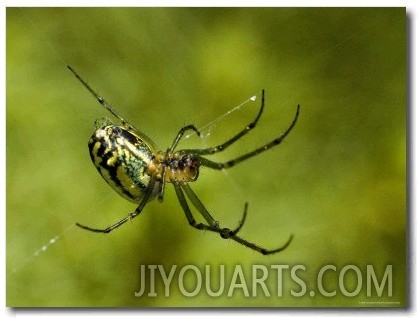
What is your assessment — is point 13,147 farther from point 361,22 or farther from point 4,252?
point 361,22

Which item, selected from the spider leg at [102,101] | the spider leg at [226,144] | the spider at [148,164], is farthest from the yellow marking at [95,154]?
the spider leg at [226,144]

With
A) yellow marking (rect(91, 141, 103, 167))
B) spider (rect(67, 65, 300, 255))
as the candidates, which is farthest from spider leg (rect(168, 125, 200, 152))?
yellow marking (rect(91, 141, 103, 167))

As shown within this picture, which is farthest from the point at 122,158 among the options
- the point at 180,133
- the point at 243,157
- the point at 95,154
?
the point at 243,157

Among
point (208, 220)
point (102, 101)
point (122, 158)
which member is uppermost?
point (102, 101)

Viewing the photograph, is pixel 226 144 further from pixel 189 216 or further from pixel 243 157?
pixel 189 216

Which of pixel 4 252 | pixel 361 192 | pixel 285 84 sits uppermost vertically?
pixel 285 84

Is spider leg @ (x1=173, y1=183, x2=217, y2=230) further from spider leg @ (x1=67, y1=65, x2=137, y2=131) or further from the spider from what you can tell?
spider leg @ (x1=67, y1=65, x2=137, y2=131)

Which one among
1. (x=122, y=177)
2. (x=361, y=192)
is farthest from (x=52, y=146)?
(x=361, y=192)
